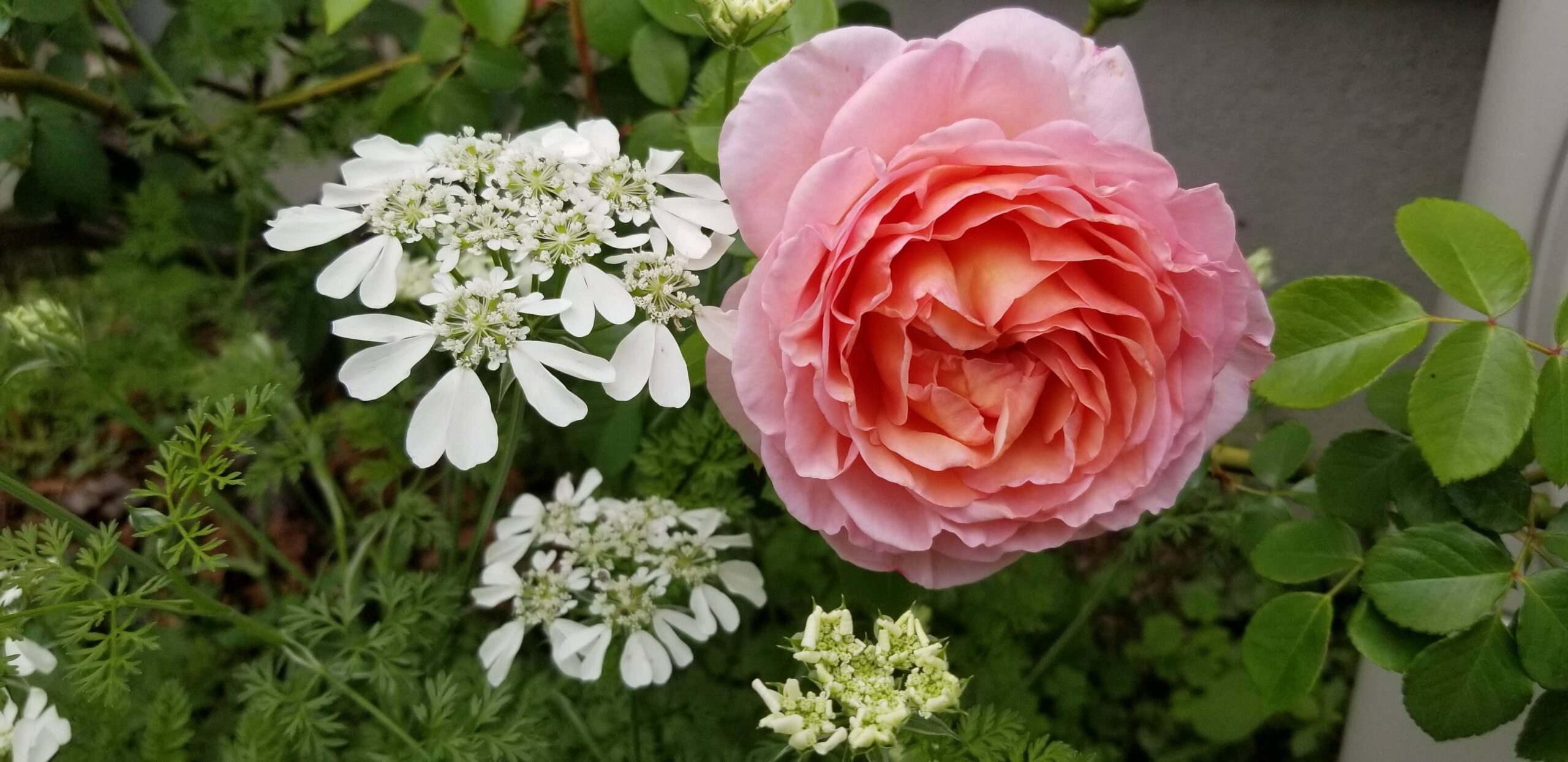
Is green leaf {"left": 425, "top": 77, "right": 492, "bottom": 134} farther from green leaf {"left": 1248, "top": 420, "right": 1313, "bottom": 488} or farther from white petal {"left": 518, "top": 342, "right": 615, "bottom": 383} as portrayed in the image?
green leaf {"left": 1248, "top": 420, "right": 1313, "bottom": 488}

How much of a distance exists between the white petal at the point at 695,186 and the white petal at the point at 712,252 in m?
0.02

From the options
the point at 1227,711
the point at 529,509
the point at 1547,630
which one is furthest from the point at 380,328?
the point at 1227,711

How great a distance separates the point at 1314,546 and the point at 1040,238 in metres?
0.30

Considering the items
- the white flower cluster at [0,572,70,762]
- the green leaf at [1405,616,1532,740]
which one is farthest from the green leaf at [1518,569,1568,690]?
the white flower cluster at [0,572,70,762]

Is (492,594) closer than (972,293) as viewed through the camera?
No

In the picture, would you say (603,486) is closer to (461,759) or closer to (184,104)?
(461,759)

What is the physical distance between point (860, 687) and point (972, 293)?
0.61ft

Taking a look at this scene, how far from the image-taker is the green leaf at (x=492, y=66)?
2.18ft

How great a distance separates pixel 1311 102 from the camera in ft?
3.18

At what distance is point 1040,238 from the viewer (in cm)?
37

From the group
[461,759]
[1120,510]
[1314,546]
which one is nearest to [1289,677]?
[1314,546]

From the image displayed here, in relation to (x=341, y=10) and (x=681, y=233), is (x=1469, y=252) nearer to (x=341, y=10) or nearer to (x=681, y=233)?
(x=681, y=233)

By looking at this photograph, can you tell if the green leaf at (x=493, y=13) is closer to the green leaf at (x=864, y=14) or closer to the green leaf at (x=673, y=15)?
the green leaf at (x=673, y=15)

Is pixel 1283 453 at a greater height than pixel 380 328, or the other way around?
pixel 380 328
